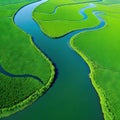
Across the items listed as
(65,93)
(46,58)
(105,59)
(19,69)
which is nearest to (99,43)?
(105,59)

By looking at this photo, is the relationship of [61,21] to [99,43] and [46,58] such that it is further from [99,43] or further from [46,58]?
[46,58]

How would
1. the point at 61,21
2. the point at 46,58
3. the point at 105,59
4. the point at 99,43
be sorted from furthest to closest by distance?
the point at 61,21 → the point at 99,43 → the point at 105,59 → the point at 46,58

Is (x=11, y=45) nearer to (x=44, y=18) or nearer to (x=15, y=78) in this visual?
(x=15, y=78)

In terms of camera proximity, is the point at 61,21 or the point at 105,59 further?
the point at 61,21

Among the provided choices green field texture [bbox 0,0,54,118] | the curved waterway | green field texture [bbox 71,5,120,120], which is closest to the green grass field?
green field texture [bbox 71,5,120,120]

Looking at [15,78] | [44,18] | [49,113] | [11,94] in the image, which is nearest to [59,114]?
[49,113]

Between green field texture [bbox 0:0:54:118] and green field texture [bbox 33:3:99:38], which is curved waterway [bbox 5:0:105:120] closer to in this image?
green field texture [bbox 0:0:54:118]
